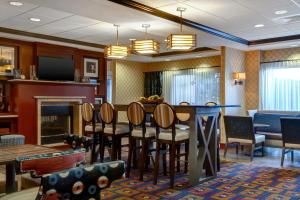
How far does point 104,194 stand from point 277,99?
5886 mm

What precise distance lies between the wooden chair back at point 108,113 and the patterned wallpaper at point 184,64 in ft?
17.2

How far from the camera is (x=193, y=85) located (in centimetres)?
970

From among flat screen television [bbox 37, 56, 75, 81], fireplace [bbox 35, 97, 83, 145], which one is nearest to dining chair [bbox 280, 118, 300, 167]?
fireplace [bbox 35, 97, 83, 145]

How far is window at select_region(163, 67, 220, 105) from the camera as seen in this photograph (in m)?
9.16

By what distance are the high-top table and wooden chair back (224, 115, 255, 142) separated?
1.60m

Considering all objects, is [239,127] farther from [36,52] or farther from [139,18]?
[36,52]

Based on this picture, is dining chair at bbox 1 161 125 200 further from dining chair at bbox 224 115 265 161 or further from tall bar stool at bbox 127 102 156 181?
dining chair at bbox 224 115 265 161

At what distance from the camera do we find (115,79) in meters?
9.81

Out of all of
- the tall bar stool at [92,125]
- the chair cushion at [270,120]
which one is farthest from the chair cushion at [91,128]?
the chair cushion at [270,120]

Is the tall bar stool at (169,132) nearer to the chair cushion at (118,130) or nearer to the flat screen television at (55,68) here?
the chair cushion at (118,130)

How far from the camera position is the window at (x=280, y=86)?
→ 7594 mm

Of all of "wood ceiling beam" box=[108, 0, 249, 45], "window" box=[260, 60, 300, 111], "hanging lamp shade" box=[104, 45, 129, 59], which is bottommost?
"window" box=[260, 60, 300, 111]

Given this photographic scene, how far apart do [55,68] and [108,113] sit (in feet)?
10.5

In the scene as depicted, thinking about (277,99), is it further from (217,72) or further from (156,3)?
(156,3)
